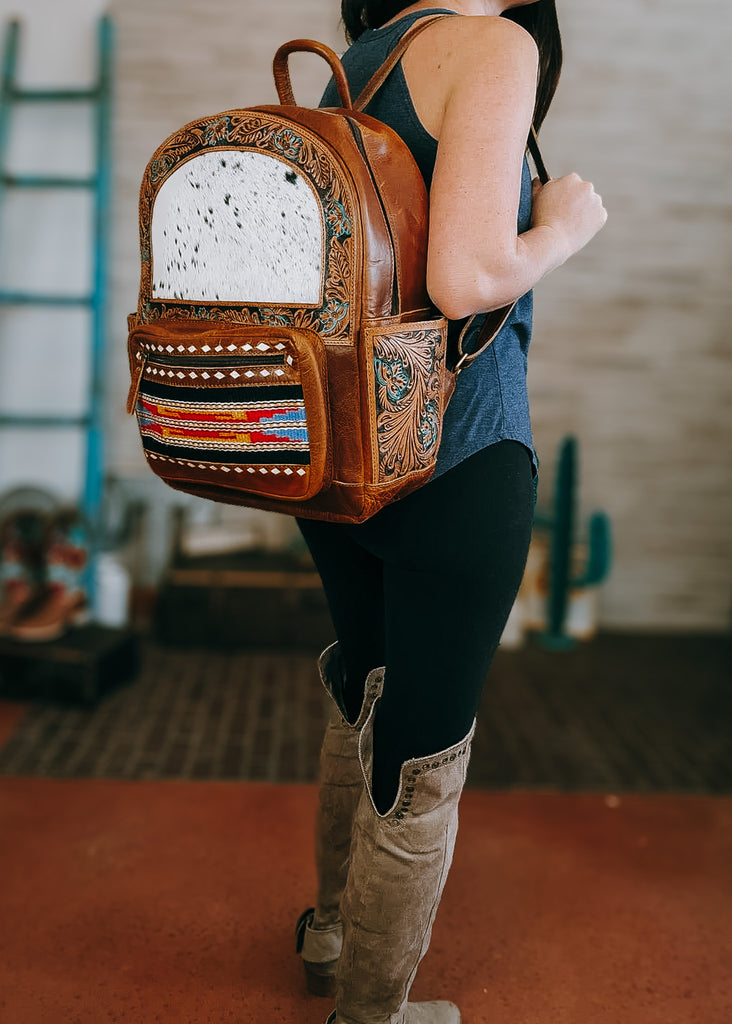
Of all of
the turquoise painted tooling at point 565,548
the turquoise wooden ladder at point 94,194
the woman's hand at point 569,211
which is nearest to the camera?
the woman's hand at point 569,211

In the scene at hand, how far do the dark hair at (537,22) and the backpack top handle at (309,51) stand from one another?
180 millimetres

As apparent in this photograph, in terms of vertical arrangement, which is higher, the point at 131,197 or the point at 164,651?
the point at 131,197

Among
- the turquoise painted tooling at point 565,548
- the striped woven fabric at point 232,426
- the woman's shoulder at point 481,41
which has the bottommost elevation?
the turquoise painted tooling at point 565,548

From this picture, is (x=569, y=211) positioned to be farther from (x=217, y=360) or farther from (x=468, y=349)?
(x=217, y=360)

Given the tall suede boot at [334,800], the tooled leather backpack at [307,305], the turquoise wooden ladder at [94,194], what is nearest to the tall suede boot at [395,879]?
the tall suede boot at [334,800]

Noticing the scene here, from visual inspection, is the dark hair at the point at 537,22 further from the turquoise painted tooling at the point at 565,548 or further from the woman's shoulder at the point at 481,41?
the turquoise painted tooling at the point at 565,548

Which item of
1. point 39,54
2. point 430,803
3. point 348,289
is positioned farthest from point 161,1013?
point 39,54

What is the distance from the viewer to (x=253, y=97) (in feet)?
10.6

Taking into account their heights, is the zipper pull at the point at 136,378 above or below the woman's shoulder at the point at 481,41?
below

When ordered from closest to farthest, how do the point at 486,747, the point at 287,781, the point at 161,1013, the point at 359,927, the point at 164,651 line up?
the point at 359,927
the point at 161,1013
the point at 287,781
the point at 486,747
the point at 164,651

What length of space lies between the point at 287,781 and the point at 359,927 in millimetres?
1165

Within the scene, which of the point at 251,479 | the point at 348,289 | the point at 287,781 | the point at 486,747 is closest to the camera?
the point at 348,289

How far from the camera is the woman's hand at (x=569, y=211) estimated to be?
97 centimetres

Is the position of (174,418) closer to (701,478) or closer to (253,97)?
(253,97)
